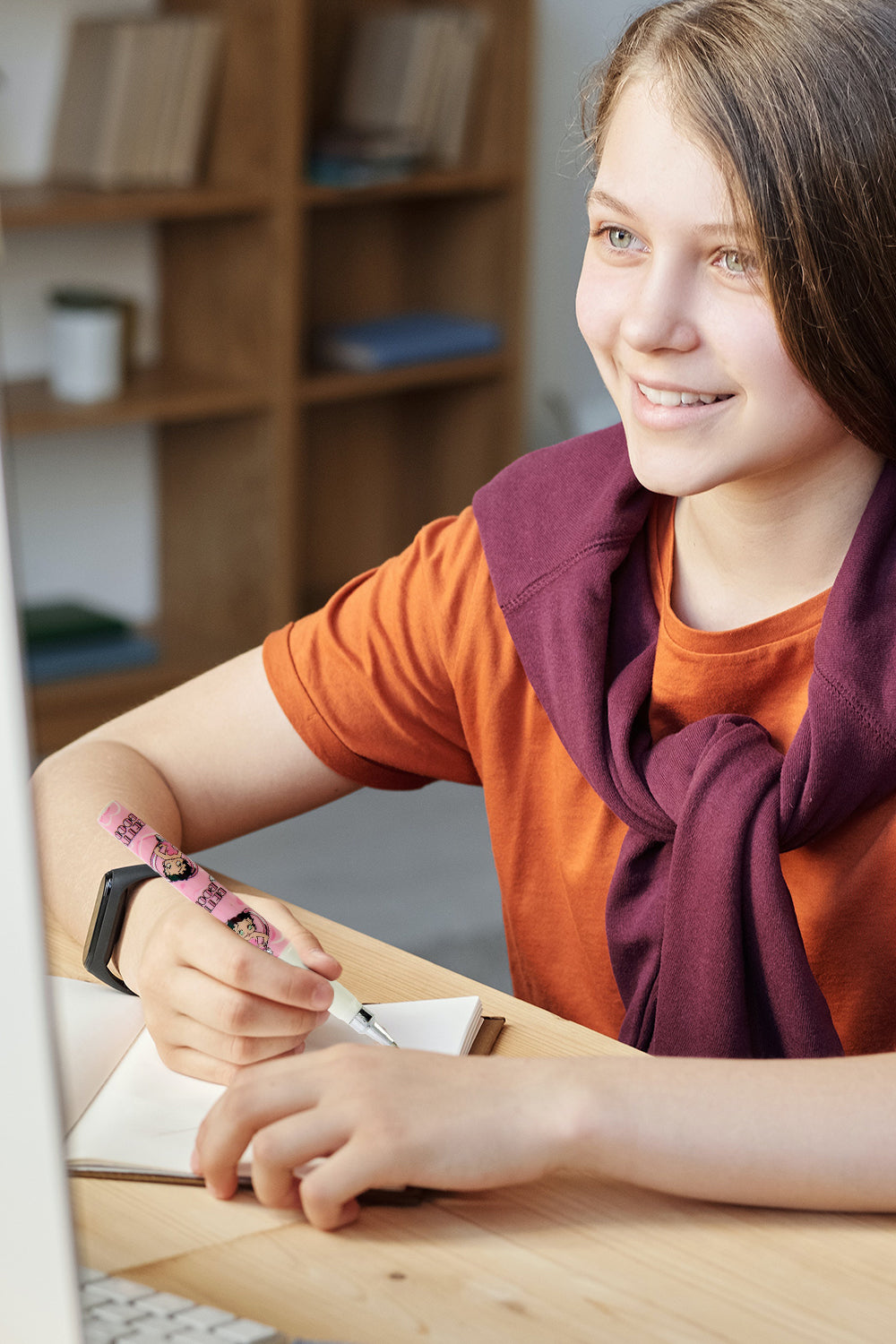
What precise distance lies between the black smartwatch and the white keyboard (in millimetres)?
303

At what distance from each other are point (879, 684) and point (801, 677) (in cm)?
9

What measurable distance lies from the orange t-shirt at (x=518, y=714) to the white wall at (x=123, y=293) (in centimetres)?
194

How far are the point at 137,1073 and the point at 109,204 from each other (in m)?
2.34

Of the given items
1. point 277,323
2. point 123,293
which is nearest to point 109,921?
point 277,323

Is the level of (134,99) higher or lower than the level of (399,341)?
higher

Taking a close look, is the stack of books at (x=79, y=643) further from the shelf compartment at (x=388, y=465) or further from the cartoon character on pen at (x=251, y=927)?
the cartoon character on pen at (x=251, y=927)

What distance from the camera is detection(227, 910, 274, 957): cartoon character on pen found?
2.83 feet

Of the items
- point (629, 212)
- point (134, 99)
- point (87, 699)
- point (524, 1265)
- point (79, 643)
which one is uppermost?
point (134, 99)

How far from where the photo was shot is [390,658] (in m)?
1.17

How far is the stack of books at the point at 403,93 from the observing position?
3.25 m

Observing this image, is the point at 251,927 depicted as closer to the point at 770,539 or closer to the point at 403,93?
the point at 770,539

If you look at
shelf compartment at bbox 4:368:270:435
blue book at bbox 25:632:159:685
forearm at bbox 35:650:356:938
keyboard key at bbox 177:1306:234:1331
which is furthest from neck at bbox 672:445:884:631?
blue book at bbox 25:632:159:685

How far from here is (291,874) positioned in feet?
8.87

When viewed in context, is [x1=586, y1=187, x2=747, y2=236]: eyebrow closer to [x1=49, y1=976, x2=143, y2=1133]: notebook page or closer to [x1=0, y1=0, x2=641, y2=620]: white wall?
[x1=49, y1=976, x2=143, y2=1133]: notebook page
